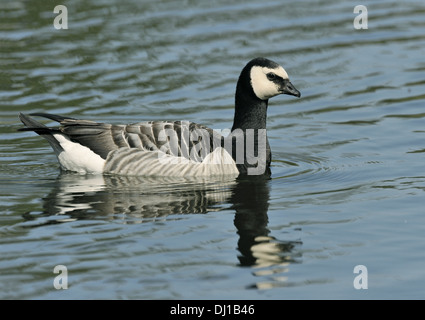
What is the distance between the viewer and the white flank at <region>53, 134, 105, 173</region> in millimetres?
15094

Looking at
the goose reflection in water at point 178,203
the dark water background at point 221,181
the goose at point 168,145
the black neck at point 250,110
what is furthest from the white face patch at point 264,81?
the goose reflection in water at point 178,203

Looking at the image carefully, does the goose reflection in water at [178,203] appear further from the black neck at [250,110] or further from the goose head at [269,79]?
the goose head at [269,79]

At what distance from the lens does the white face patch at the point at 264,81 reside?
15.1 m

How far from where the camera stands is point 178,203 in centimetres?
1319

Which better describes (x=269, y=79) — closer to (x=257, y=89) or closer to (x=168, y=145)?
(x=257, y=89)

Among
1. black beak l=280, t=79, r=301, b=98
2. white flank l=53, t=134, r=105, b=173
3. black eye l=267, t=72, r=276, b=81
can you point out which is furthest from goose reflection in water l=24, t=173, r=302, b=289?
black eye l=267, t=72, r=276, b=81

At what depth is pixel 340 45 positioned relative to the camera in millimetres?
22062

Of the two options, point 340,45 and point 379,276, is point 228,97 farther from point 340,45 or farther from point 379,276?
point 379,276

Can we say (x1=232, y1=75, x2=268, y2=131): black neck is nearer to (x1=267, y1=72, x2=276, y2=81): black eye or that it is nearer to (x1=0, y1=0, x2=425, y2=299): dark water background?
(x1=267, y1=72, x2=276, y2=81): black eye

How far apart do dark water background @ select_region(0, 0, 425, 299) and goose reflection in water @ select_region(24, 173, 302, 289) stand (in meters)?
0.03

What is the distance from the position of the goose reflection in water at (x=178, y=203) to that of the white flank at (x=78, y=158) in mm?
165

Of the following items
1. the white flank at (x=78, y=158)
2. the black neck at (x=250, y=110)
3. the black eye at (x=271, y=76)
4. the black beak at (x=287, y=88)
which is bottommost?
the white flank at (x=78, y=158)

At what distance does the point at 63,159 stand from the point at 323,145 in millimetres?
4579

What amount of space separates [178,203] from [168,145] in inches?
76.3
